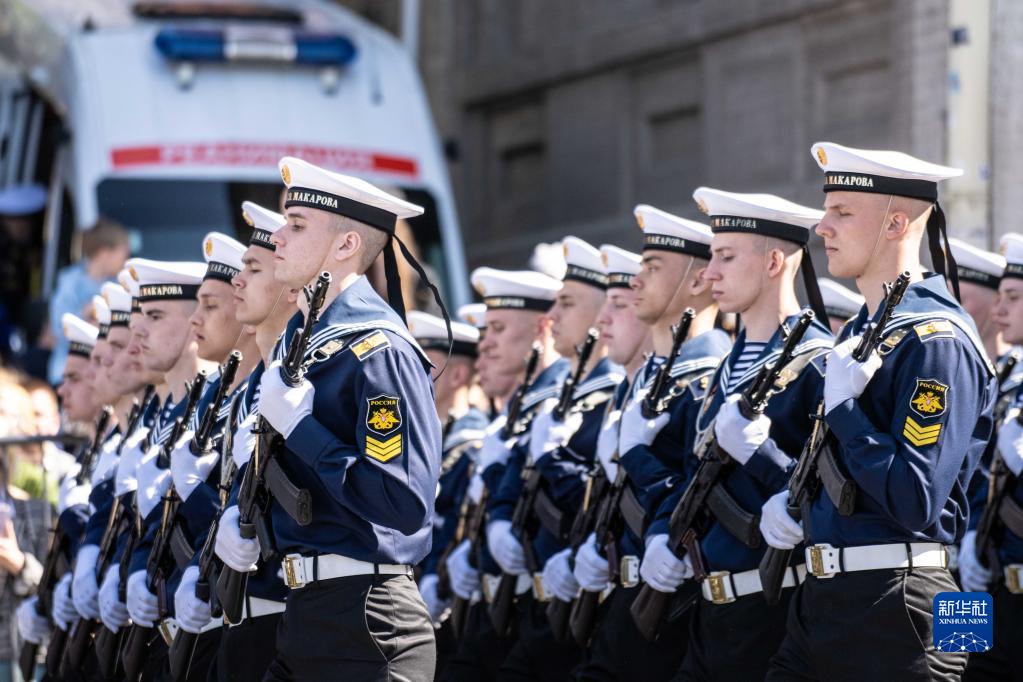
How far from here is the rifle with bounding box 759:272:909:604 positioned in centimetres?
509

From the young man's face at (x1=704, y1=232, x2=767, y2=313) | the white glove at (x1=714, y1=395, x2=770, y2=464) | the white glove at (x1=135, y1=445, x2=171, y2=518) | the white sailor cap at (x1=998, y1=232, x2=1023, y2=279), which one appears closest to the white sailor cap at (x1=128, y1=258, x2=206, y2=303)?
the white glove at (x1=135, y1=445, x2=171, y2=518)

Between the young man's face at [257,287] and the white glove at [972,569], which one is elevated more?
the young man's face at [257,287]

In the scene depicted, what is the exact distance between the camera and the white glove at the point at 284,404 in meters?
5.11

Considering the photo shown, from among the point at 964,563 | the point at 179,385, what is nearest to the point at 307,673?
the point at 179,385

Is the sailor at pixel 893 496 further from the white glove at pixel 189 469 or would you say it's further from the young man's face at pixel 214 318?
the young man's face at pixel 214 318

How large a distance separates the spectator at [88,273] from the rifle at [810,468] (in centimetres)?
565

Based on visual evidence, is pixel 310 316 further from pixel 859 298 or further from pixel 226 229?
pixel 226 229

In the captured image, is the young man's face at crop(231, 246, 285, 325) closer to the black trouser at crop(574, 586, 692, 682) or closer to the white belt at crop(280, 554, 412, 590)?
the white belt at crop(280, 554, 412, 590)

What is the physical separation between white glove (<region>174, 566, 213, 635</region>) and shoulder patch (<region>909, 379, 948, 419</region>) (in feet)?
7.73

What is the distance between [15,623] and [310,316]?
383 cm

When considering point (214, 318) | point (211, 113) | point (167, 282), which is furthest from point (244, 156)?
point (214, 318)

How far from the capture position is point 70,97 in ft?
37.5

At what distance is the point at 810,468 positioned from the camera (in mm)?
5254

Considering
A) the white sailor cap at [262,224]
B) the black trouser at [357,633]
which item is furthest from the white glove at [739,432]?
the white sailor cap at [262,224]
